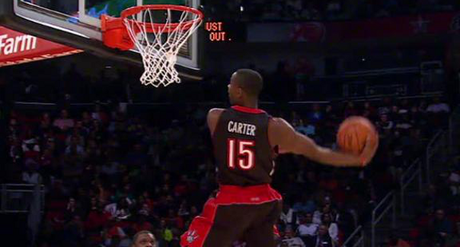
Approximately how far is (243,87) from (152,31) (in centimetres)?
368

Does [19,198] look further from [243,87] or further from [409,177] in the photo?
[243,87]

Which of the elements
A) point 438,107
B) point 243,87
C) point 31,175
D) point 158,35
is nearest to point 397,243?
point 438,107

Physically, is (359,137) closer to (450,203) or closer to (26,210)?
(450,203)

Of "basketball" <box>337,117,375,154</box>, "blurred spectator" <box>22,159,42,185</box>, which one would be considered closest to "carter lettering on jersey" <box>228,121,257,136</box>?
"basketball" <box>337,117,375,154</box>

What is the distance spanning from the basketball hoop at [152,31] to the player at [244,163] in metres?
3.50

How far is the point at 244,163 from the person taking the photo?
16.7ft

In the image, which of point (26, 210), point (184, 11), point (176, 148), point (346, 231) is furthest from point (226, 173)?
point (176, 148)

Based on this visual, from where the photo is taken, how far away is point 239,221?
511cm

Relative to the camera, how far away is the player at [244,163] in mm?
5098

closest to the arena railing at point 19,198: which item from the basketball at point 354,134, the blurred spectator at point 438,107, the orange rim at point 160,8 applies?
the orange rim at point 160,8

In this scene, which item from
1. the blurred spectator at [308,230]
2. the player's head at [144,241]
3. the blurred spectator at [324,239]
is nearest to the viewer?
the player's head at [144,241]

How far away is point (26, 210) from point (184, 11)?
7.75 metres

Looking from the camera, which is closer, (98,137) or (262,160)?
(262,160)

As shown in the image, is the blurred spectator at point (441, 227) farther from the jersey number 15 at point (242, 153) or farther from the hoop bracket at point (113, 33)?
the jersey number 15 at point (242, 153)
